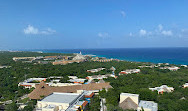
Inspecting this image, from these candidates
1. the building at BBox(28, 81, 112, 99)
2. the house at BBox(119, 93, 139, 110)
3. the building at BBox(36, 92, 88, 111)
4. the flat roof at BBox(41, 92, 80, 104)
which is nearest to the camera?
the building at BBox(36, 92, 88, 111)

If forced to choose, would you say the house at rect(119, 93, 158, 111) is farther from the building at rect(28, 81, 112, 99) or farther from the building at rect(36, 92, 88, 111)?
the building at rect(28, 81, 112, 99)

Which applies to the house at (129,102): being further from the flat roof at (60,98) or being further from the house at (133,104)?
the flat roof at (60,98)

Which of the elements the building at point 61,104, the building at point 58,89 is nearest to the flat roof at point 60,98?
the building at point 61,104

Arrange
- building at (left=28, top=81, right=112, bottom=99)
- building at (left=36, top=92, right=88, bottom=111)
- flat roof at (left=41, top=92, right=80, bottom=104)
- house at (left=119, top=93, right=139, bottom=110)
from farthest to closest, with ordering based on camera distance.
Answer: building at (left=28, top=81, right=112, bottom=99) → flat roof at (left=41, top=92, right=80, bottom=104) → house at (left=119, top=93, right=139, bottom=110) → building at (left=36, top=92, right=88, bottom=111)

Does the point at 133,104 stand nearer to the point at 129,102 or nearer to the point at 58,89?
the point at 129,102

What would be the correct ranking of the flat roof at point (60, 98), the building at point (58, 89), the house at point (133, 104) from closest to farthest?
the house at point (133, 104) → the flat roof at point (60, 98) → the building at point (58, 89)

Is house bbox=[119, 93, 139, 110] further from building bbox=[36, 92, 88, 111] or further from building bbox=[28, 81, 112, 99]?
building bbox=[28, 81, 112, 99]

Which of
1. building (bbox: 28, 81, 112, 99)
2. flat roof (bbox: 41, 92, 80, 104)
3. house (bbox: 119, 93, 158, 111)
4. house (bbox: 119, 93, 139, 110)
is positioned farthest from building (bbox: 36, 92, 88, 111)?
house (bbox: 119, 93, 158, 111)

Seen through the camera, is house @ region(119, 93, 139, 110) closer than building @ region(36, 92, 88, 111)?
No

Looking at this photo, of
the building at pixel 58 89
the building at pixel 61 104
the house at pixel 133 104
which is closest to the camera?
the house at pixel 133 104

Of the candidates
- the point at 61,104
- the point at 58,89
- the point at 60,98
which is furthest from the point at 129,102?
the point at 58,89

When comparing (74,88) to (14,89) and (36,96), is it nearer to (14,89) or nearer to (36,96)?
(36,96)

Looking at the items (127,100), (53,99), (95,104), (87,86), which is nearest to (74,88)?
(87,86)
